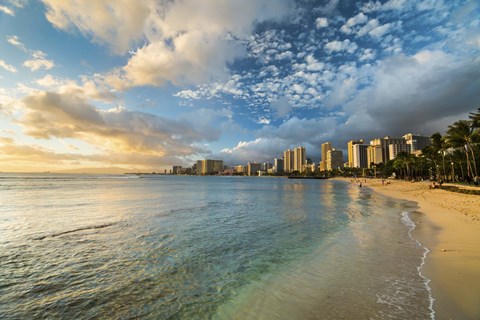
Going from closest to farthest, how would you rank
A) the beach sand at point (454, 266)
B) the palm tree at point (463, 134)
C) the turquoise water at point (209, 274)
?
the beach sand at point (454, 266), the turquoise water at point (209, 274), the palm tree at point (463, 134)

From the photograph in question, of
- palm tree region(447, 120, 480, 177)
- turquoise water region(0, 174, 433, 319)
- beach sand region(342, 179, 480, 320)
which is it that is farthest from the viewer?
palm tree region(447, 120, 480, 177)

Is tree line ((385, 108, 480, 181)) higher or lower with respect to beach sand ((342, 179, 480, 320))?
higher

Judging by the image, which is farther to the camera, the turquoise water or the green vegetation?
the green vegetation

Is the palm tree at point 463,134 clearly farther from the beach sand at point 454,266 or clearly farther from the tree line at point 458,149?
the beach sand at point 454,266

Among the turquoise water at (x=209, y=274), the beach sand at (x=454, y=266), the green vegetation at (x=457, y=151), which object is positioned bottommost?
the turquoise water at (x=209, y=274)

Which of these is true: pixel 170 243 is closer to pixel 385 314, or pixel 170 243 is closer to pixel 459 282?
pixel 385 314

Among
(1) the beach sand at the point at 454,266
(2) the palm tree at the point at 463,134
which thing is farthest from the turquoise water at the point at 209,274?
(2) the palm tree at the point at 463,134

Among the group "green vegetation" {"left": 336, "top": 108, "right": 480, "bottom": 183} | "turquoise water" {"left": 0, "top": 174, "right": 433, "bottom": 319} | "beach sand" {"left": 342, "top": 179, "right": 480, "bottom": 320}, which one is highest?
"green vegetation" {"left": 336, "top": 108, "right": 480, "bottom": 183}

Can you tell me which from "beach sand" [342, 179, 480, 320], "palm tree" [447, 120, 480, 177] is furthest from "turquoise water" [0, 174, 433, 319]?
"palm tree" [447, 120, 480, 177]

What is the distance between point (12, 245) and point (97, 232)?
3625mm

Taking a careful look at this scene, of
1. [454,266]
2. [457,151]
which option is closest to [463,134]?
[457,151]

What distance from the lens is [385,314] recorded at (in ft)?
18.0

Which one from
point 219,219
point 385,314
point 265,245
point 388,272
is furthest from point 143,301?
point 219,219

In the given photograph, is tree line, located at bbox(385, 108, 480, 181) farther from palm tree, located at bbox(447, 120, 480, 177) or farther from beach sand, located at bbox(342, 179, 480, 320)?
beach sand, located at bbox(342, 179, 480, 320)
